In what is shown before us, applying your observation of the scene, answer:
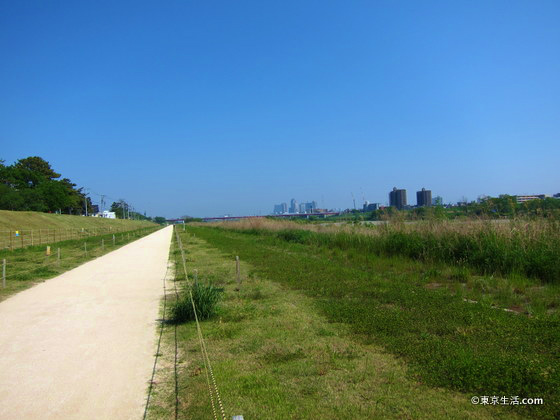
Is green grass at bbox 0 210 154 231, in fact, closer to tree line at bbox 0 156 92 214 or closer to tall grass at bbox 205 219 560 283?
tree line at bbox 0 156 92 214

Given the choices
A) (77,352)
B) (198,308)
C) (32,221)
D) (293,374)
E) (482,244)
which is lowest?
(77,352)

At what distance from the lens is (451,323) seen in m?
6.51

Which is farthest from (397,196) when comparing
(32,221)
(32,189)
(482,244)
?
(32,189)

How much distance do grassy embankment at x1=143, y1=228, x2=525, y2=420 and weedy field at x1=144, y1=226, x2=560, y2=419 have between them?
0.05 ft

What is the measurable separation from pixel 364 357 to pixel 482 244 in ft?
26.0

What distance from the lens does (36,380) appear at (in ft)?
17.4

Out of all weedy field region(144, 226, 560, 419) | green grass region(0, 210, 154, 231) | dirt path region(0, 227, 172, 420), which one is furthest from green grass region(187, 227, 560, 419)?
green grass region(0, 210, 154, 231)

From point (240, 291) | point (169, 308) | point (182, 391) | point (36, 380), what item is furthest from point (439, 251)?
point (36, 380)

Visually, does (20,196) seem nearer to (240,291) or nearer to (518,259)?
(240,291)

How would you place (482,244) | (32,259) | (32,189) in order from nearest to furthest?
(482,244)
(32,259)
(32,189)

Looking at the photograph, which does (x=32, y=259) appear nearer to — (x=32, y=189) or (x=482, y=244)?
(x=482, y=244)

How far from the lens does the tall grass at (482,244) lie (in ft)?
32.3

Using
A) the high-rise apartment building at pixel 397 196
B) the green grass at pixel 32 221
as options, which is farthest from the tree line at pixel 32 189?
the high-rise apartment building at pixel 397 196

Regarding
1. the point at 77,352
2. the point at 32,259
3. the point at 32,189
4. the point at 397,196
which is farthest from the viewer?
the point at 32,189
